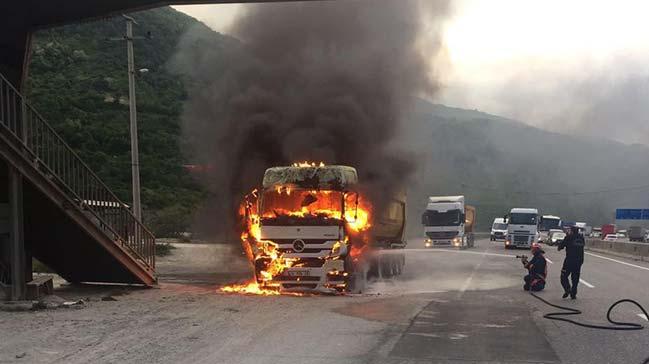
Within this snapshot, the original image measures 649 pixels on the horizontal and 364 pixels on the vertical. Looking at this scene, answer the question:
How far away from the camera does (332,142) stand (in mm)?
19109

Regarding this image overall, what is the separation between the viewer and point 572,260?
41.3 feet

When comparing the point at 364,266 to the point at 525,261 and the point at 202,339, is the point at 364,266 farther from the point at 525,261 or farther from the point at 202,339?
the point at 202,339

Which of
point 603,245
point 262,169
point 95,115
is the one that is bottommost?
point 603,245

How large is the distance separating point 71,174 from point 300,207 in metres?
4.79

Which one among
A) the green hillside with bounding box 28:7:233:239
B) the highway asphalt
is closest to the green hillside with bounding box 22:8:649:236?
the green hillside with bounding box 28:7:233:239

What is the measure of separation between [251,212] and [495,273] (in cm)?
934

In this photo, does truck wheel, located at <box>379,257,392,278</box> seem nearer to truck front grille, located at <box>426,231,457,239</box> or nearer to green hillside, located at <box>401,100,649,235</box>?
truck front grille, located at <box>426,231,457,239</box>

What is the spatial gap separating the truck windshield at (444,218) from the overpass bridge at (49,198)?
2220 centimetres

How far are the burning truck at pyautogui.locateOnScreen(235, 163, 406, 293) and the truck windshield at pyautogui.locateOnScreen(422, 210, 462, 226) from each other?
1972 centimetres

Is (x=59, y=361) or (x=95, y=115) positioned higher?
(x=95, y=115)

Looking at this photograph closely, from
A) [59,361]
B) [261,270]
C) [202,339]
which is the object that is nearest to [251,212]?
[261,270]

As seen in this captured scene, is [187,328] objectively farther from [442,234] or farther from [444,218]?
[442,234]

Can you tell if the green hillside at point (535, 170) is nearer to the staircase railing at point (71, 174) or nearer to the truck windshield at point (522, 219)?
the truck windshield at point (522, 219)

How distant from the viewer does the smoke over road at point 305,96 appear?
63.9 feet
